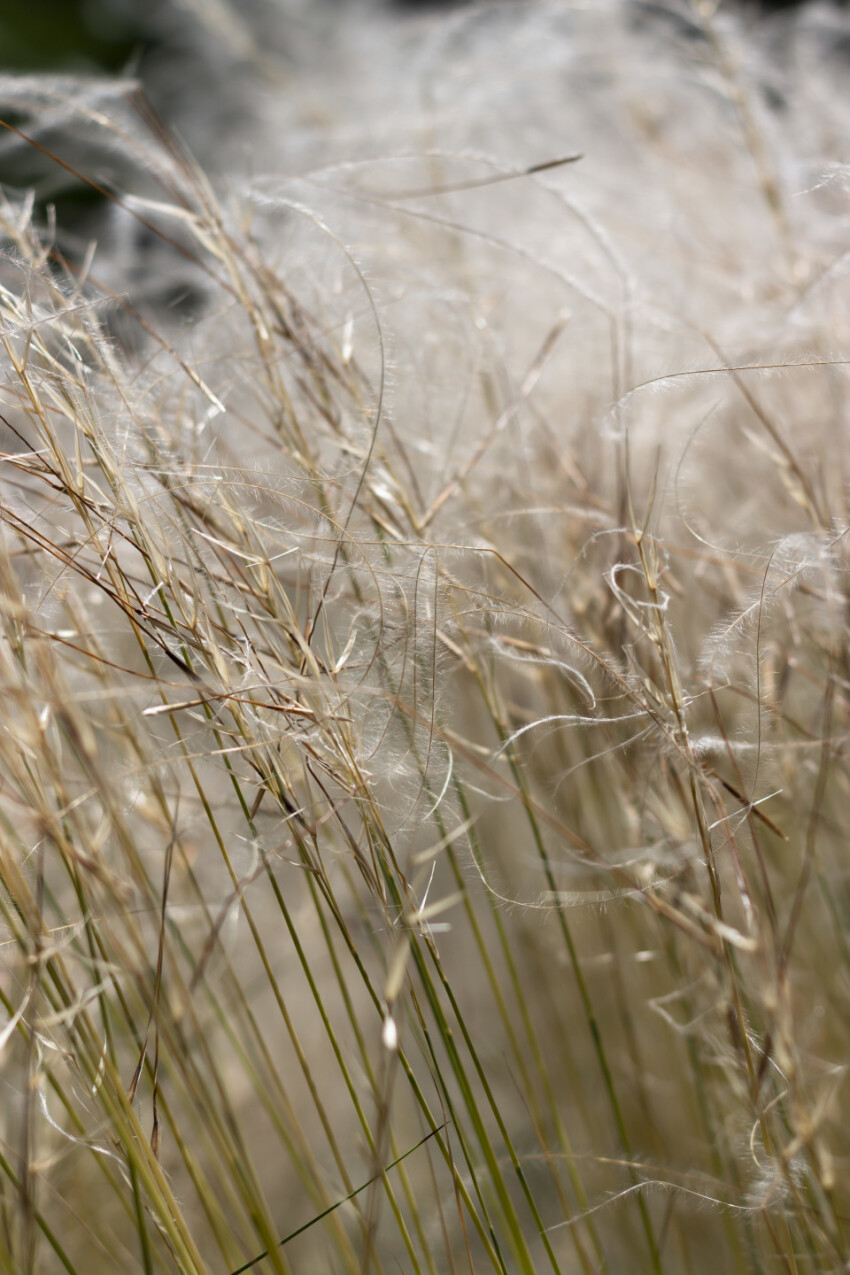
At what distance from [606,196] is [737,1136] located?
125 cm

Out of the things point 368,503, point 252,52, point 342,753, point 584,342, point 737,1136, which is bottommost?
point 737,1136

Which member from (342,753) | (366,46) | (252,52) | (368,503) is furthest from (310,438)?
(366,46)

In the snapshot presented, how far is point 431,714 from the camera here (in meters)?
0.51

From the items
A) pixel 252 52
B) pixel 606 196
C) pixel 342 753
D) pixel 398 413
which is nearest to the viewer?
pixel 342 753

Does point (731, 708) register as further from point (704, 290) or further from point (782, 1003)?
point (704, 290)

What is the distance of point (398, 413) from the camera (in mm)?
884

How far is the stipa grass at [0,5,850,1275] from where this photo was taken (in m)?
0.49

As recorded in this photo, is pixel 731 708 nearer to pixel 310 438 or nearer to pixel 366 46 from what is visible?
pixel 310 438

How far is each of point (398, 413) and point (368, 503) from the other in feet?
1.00

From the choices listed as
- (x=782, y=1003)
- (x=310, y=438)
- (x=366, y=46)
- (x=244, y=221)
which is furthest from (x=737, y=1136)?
(x=366, y=46)

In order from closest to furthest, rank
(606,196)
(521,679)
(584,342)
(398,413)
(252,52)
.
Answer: (398,413) < (521,679) < (584,342) < (606,196) < (252,52)

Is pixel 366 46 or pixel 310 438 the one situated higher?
pixel 366 46

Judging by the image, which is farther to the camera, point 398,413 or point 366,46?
point 366,46

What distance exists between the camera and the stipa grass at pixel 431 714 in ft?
1.62
